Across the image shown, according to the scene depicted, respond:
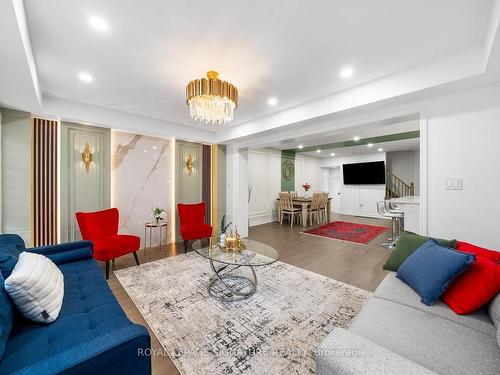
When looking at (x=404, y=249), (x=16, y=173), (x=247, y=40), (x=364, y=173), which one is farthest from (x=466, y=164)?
(x=364, y=173)

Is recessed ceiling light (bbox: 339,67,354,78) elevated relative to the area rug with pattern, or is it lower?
elevated

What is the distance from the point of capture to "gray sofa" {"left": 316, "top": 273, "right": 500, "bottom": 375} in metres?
0.88

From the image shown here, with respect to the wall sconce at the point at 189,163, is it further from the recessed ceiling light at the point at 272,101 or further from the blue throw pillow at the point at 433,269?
the blue throw pillow at the point at 433,269

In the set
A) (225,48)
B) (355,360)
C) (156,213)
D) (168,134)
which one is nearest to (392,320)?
(355,360)

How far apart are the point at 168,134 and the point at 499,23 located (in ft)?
14.0

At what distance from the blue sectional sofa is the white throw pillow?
0.07 m

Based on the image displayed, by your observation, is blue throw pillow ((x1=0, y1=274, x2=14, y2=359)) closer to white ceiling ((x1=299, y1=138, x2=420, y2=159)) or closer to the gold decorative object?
the gold decorative object

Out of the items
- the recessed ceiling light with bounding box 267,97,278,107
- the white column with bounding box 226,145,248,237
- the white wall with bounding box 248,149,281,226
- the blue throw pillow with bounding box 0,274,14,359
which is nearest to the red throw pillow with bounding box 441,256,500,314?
the blue throw pillow with bounding box 0,274,14,359

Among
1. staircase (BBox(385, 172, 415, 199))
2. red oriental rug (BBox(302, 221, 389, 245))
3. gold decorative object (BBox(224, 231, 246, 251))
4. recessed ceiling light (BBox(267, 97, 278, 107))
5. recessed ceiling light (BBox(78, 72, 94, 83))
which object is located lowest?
red oriental rug (BBox(302, 221, 389, 245))

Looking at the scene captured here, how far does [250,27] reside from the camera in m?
1.67

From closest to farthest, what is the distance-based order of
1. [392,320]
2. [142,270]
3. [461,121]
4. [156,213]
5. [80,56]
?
[392,320] → [80,56] → [461,121] → [142,270] → [156,213]

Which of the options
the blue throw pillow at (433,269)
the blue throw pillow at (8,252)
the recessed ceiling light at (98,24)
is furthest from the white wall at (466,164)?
the blue throw pillow at (8,252)

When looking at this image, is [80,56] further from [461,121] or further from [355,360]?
[461,121]

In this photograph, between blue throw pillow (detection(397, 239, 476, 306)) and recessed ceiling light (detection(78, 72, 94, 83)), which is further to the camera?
recessed ceiling light (detection(78, 72, 94, 83))
